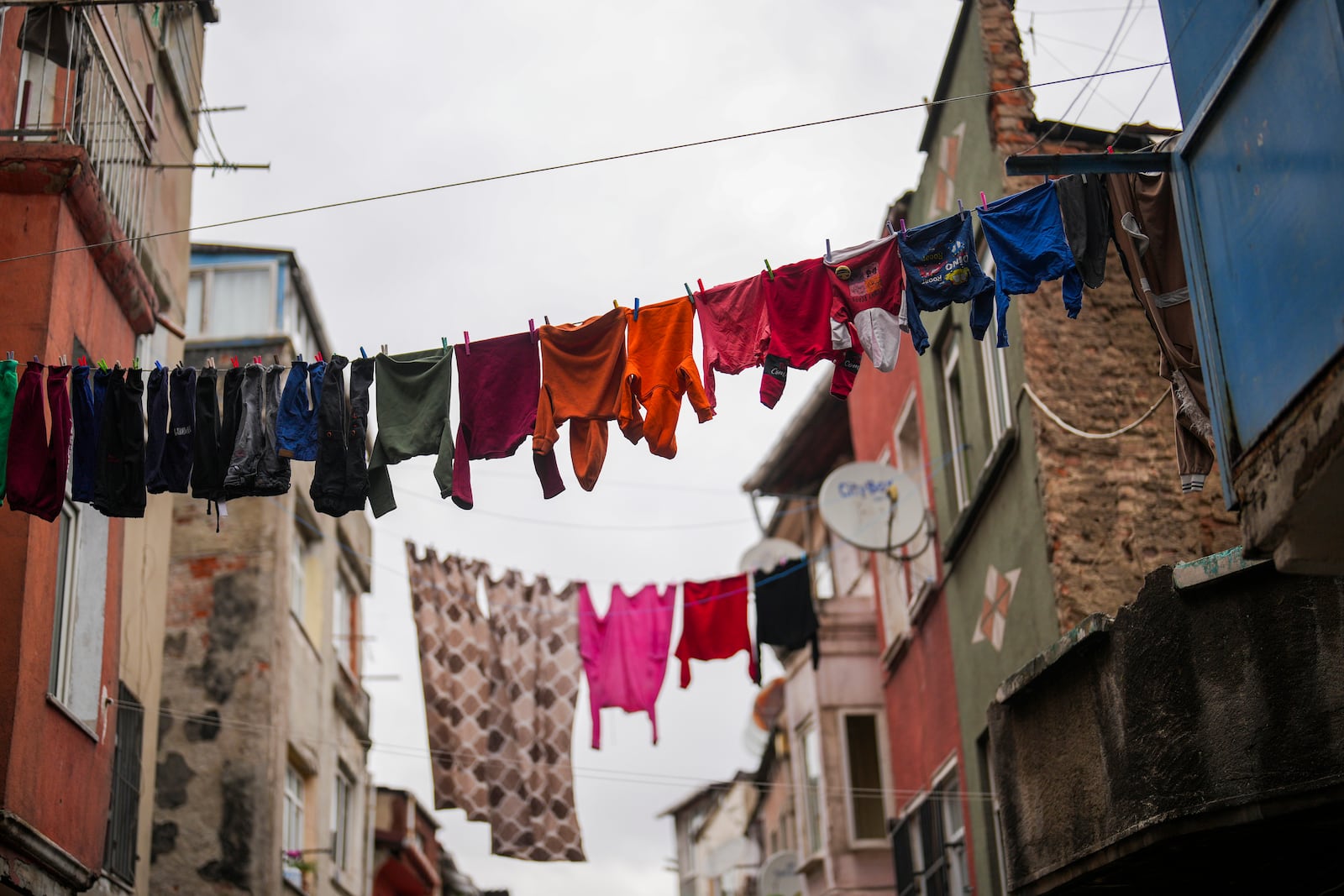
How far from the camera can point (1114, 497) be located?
464 inches

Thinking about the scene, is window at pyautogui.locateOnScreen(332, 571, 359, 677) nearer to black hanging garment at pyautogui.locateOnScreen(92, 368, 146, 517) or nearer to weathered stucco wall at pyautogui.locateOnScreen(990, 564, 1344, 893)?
black hanging garment at pyautogui.locateOnScreen(92, 368, 146, 517)

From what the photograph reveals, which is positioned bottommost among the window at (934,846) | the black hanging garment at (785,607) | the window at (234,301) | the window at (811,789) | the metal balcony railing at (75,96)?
the window at (934,846)

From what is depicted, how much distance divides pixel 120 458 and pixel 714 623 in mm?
9215

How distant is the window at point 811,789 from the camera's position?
20.8 meters

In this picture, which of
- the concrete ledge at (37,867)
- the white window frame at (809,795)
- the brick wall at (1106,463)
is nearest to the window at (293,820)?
the white window frame at (809,795)

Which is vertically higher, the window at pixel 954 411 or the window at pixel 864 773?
the window at pixel 954 411

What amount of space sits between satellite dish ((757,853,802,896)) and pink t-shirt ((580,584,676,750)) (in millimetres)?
6882

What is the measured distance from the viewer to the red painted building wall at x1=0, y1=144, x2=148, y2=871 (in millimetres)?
9898

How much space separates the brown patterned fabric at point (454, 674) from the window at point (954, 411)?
5.90 metres

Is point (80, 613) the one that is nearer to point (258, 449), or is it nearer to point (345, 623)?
point (258, 449)

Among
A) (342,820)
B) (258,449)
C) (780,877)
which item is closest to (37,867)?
(258,449)

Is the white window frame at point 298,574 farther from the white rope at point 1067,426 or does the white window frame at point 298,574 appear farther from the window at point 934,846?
the white rope at point 1067,426

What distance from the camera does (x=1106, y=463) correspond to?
1192cm

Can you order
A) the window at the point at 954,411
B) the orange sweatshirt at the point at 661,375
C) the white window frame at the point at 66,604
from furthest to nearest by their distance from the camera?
the window at the point at 954,411
the white window frame at the point at 66,604
the orange sweatshirt at the point at 661,375
